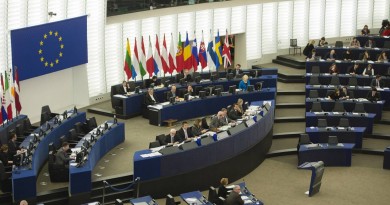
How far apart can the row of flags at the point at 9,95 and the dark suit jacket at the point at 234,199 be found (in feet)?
28.7

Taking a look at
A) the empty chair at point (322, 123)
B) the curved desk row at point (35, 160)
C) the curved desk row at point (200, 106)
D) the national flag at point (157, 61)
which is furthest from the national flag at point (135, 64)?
the empty chair at point (322, 123)

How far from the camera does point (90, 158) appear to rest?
23.1 metres

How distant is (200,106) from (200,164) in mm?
7240

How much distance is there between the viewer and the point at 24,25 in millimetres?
28203

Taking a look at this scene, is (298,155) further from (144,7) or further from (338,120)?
(144,7)

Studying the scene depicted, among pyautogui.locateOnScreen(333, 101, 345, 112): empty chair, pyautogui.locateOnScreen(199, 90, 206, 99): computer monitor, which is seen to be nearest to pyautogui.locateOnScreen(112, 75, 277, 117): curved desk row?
pyautogui.locateOnScreen(199, 90, 206, 99): computer monitor

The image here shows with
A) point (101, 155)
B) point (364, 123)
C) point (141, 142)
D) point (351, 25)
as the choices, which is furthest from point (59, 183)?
point (351, 25)

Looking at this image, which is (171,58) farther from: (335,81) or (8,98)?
(8,98)

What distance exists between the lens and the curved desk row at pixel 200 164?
22.8 meters

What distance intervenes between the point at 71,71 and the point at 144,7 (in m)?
4.44

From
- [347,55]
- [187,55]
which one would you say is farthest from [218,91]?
[347,55]

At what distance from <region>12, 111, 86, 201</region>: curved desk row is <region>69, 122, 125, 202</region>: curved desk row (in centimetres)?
107

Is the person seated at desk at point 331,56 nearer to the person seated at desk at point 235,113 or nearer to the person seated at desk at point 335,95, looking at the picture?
the person seated at desk at point 335,95

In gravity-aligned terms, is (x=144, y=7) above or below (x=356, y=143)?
above
